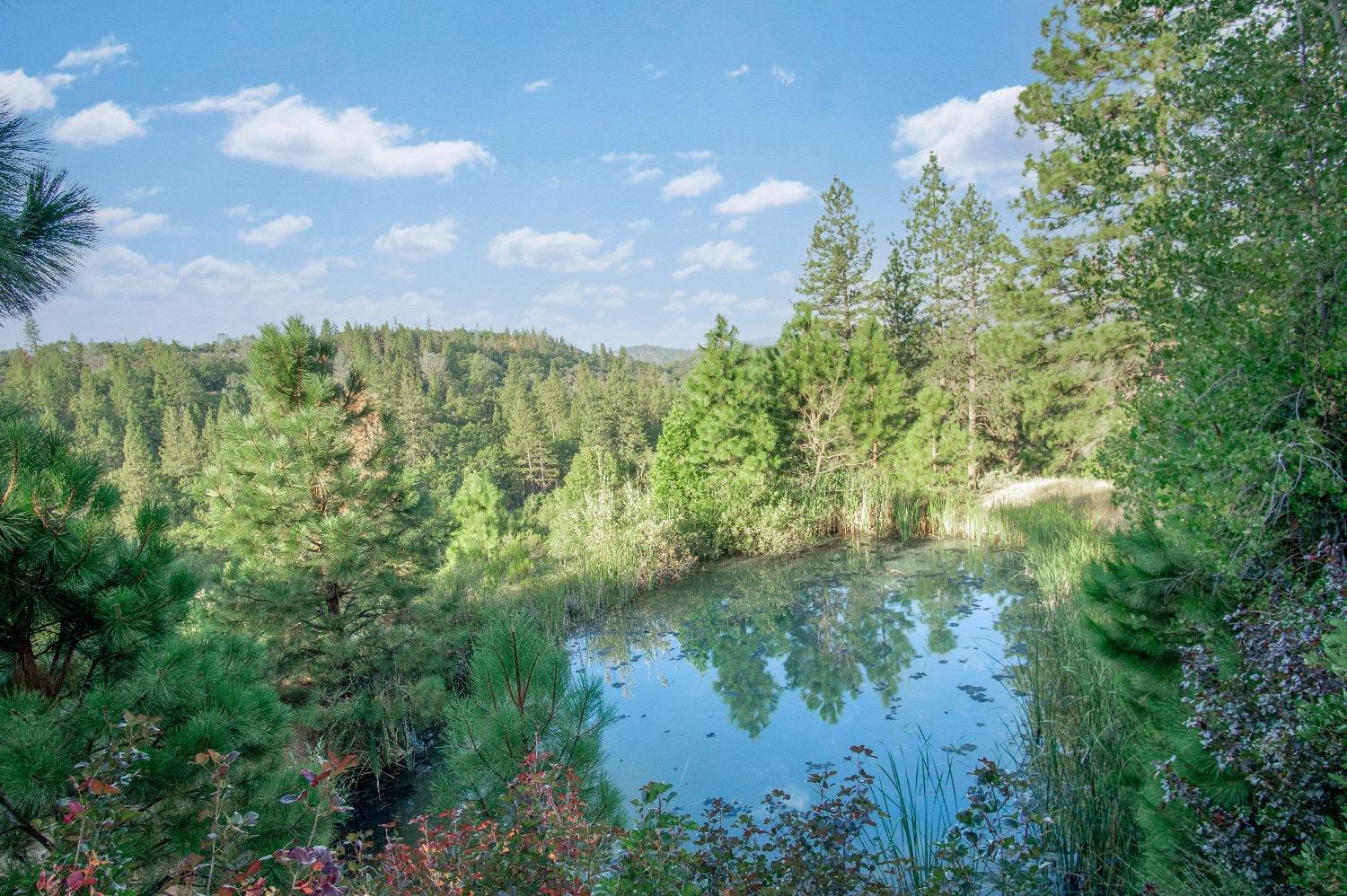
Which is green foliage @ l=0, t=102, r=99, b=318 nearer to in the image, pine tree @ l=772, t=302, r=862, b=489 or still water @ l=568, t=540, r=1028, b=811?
still water @ l=568, t=540, r=1028, b=811

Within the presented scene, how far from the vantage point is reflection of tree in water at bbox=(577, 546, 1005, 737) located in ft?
18.1

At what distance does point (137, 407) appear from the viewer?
153 feet

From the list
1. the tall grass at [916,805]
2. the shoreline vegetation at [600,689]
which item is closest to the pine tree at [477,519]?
the shoreline vegetation at [600,689]

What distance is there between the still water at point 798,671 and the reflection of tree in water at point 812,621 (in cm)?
2

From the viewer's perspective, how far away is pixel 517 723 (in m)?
2.59

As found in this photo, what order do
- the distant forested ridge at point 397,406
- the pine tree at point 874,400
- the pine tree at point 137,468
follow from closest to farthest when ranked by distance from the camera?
the pine tree at point 874,400 → the pine tree at point 137,468 → the distant forested ridge at point 397,406

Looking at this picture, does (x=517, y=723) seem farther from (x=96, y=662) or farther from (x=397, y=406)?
(x=397, y=406)

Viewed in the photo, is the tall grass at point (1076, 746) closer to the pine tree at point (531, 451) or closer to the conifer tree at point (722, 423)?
the conifer tree at point (722, 423)

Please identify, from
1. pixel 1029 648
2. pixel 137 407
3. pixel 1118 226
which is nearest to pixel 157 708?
pixel 1029 648

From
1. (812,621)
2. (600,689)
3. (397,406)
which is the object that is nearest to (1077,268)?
(812,621)

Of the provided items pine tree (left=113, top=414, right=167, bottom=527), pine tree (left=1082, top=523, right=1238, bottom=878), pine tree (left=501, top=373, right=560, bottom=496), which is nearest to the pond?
pine tree (left=1082, top=523, right=1238, bottom=878)

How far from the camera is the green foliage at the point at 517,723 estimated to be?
8.41 ft

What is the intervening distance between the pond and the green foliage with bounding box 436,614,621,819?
142 centimetres

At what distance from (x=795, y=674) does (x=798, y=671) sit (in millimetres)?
77
